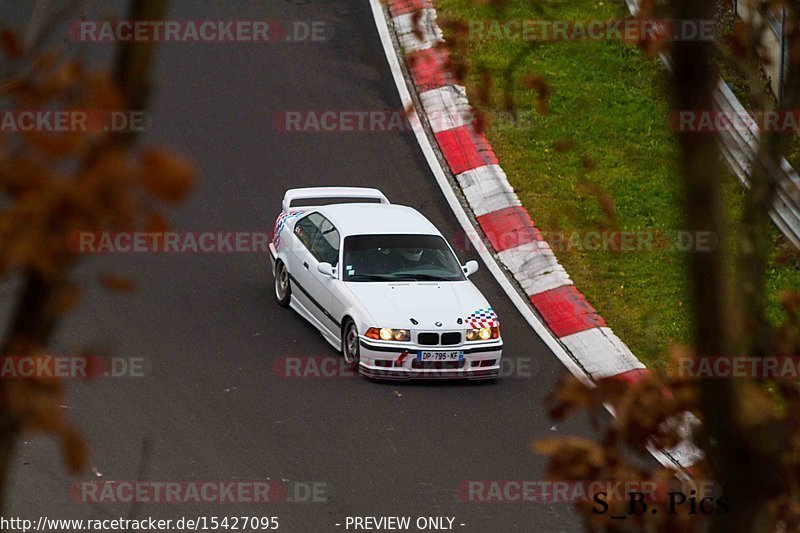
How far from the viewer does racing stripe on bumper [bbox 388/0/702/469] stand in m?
11.8

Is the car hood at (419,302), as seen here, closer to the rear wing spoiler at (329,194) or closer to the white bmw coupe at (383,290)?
the white bmw coupe at (383,290)

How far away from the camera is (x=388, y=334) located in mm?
11250

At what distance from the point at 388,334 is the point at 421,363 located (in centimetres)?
40

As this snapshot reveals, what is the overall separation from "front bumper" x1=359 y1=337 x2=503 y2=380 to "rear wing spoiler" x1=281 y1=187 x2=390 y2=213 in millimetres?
2494

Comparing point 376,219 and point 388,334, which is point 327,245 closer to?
point 376,219

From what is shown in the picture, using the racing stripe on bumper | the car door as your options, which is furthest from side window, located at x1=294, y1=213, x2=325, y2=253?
the racing stripe on bumper

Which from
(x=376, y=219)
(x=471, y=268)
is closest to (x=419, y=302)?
(x=471, y=268)

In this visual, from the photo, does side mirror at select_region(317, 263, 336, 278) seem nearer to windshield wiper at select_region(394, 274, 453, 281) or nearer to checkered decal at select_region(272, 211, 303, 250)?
windshield wiper at select_region(394, 274, 453, 281)

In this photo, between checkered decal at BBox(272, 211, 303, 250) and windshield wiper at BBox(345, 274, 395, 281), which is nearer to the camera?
windshield wiper at BBox(345, 274, 395, 281)

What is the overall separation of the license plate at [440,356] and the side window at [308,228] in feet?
6.57

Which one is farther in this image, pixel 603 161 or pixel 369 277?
pixel 603 161

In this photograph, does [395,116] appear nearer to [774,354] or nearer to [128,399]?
[128,399]

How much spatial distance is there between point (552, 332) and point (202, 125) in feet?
20.1

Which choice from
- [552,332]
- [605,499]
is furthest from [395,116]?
[605,499]
